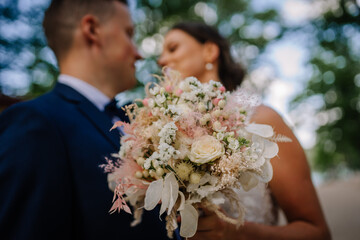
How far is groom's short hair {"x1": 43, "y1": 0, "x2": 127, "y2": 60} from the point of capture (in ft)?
8.84

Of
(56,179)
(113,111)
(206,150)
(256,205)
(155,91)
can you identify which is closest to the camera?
(206,150)

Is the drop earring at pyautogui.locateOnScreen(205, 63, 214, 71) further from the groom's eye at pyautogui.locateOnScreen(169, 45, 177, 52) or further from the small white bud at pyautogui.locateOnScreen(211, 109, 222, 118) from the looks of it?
the small white bud at pyautogui.locateOnScreen(211, 109, 222, 118)

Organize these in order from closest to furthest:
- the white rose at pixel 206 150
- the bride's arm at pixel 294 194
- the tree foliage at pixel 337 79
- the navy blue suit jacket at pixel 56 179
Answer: the white rose at pixel 206 150, the navy blue suit jacket at pixel 56 179, the bride's arm at pixel 294 194, the tree foliage at pixel 337 79

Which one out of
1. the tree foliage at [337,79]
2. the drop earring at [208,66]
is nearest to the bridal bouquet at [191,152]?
the drop earring at [208,66]

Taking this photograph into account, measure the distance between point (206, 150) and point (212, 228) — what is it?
0.64m

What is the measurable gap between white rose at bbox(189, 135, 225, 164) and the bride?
464mm

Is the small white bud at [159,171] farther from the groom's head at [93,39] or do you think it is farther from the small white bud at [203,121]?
the groom's head at [93,39]

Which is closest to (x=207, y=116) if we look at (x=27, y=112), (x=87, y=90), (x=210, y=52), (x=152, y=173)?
(x=152, y=173)

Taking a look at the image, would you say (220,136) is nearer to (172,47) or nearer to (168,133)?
(168,133)

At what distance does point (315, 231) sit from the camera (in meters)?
2.03

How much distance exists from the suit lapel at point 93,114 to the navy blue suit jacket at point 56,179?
0.01m

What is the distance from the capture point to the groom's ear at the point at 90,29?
8.85 ft

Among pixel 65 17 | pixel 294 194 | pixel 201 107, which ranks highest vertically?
pixel 65 17

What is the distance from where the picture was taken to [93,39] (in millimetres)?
2734
